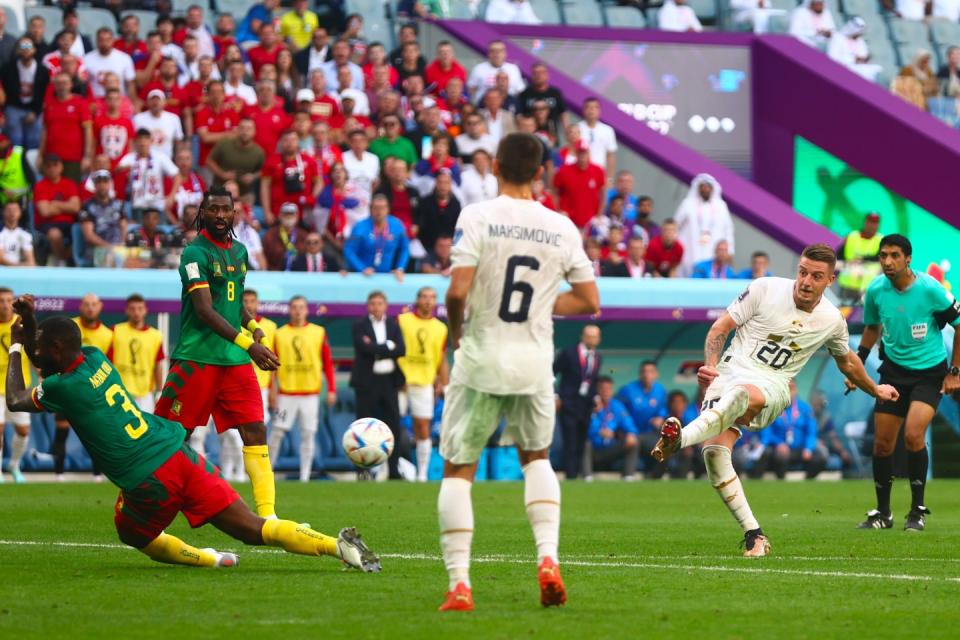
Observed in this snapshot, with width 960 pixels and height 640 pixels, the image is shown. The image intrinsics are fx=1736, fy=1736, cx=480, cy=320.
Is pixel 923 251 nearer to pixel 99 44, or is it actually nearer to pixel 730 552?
pixel 99 44

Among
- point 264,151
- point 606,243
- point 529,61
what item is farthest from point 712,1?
point 264,151

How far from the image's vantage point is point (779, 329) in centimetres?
1084

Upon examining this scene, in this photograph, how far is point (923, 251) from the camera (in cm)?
2750

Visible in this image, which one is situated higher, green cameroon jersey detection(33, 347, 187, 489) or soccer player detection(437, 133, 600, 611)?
soccer player detection(437, 133, 600, 611)

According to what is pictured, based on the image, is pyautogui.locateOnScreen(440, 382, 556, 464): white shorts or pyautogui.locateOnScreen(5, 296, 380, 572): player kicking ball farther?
pyautogui.locateOnScreen(5, 296, 380, 572): player kicking ball

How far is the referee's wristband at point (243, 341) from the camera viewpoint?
9.89 m

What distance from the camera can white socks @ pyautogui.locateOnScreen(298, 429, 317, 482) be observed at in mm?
20859

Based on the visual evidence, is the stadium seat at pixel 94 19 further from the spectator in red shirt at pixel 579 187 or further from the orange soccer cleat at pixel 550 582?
the orange soccer cleat at pixel 550 582

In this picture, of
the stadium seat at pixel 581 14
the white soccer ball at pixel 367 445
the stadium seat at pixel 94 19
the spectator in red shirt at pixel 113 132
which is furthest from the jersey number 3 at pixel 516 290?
the stadium seat at pixel 581 14

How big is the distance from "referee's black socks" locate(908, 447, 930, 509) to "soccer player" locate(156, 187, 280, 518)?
5.09 m

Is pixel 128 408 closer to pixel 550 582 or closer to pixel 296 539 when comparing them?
pixel 296 539

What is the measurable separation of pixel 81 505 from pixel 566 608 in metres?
8.25

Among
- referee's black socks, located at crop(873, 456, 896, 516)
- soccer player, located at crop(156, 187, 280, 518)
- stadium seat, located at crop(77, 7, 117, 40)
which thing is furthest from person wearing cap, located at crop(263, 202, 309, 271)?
soccer player, located at crop(156, 187, 280, 518)

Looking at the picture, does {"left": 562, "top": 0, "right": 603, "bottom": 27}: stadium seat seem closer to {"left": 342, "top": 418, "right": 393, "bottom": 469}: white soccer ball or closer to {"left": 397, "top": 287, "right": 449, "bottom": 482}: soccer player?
{"left": 397, "top": 287, "right": 449, "bottom": 482}: soccer player
